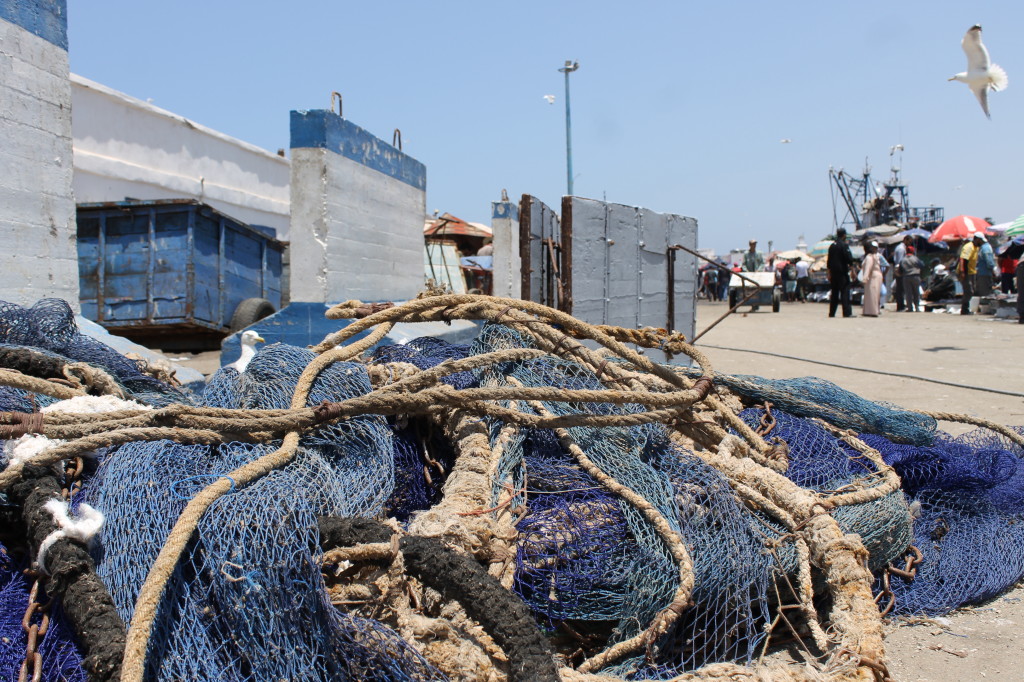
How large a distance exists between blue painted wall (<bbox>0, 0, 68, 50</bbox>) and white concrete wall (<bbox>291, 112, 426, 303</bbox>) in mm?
1782

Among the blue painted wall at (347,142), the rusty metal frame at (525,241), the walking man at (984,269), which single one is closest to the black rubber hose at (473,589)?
the blue painted wall at (347,142)

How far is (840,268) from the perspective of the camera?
17172 mm

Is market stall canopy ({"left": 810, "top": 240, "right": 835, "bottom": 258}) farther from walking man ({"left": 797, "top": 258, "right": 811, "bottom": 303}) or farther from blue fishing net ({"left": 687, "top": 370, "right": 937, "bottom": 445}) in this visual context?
blue fishing net ({"left": 687, "top": 370, "right": 937, "bottom": 445})

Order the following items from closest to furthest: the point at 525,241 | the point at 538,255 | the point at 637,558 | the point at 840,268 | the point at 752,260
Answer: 1. the point at 637,558
2. the point at 525,241
3. the point at 538,255
4. the point at 840,268
5. the point at 752,260

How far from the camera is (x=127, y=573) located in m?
1.91

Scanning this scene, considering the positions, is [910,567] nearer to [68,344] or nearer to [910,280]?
[68,344]

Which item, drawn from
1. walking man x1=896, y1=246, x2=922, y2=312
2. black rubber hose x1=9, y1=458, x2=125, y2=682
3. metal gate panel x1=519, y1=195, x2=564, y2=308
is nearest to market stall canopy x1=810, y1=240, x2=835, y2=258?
walking man x1=896, y1=246, x2=922, y2=312

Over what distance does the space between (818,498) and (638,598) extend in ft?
2.71

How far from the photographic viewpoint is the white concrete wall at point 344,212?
21.5 feet

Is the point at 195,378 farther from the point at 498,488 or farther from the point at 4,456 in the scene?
the point at 498,488

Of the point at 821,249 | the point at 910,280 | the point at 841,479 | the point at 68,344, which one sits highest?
the point at 821,249

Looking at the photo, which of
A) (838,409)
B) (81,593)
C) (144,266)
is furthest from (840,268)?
(81,593)

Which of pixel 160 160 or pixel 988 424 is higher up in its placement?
pixel 160 160

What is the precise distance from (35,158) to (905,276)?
19.8m
